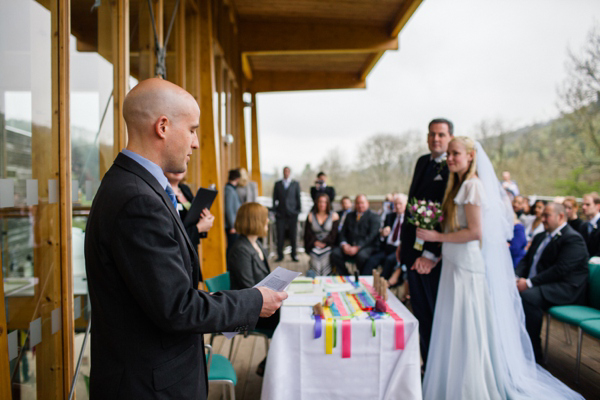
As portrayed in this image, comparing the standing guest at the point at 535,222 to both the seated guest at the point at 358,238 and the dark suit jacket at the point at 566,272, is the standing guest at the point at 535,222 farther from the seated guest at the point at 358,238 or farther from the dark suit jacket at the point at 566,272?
the seated guest at the point at 358,238

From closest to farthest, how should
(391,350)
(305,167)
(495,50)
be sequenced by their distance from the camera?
1. (391,350)
2. (305,167)
3. (495,50)

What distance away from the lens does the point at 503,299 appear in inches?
117

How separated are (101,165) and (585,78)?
52.9 ft

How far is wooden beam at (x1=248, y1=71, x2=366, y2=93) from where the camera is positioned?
481 inches

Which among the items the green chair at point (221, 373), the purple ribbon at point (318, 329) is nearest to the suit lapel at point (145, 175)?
the purple ribbon at point (318, 329)

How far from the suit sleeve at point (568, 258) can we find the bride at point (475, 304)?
39.1 inches

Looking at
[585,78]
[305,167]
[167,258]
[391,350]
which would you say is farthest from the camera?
[305,167]

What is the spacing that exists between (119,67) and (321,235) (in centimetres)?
404

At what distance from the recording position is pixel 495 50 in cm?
2617

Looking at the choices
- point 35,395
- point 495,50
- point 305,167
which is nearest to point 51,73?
point 35,395

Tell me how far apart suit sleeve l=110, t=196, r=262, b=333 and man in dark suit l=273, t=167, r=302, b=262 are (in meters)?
7.83

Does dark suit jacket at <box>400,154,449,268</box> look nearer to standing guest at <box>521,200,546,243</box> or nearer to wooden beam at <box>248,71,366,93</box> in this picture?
standing guest at <box>521,200,546,243</box>

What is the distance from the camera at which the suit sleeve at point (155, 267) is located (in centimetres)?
105

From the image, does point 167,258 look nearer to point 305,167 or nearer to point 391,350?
point 391,350
